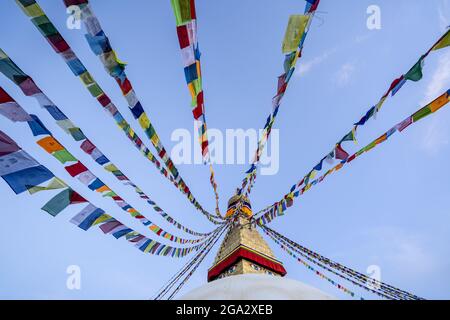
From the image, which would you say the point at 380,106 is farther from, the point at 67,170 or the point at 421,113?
the point at 67,170

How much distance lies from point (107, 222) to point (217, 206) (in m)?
6.36

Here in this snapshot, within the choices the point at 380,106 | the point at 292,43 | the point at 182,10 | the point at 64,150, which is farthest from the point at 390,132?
the point at 64,150

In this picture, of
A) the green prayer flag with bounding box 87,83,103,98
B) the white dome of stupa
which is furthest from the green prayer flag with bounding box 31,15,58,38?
the white dome of stupa

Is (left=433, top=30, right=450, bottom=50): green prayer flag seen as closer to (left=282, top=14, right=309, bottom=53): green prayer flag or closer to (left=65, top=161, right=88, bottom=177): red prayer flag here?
(left=282, top=14, right=309, bottom=53): green prayer flag

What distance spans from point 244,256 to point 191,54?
21.2 ft

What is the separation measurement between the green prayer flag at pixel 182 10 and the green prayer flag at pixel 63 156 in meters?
2.57

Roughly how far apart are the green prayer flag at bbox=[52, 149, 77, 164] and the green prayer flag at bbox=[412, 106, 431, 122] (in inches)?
213

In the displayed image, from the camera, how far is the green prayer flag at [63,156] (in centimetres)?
394

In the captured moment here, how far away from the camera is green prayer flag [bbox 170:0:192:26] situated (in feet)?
9.84

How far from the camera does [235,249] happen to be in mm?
8570

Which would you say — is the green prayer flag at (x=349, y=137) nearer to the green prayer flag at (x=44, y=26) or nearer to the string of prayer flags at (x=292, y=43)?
the string of prayer flags at (x=292, y=43)

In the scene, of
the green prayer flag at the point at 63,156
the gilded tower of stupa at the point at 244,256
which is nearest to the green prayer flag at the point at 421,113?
the green prayer flag at the point at 63,156

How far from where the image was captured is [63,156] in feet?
13.1

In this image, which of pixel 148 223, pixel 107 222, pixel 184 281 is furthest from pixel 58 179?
pixel 184 281
